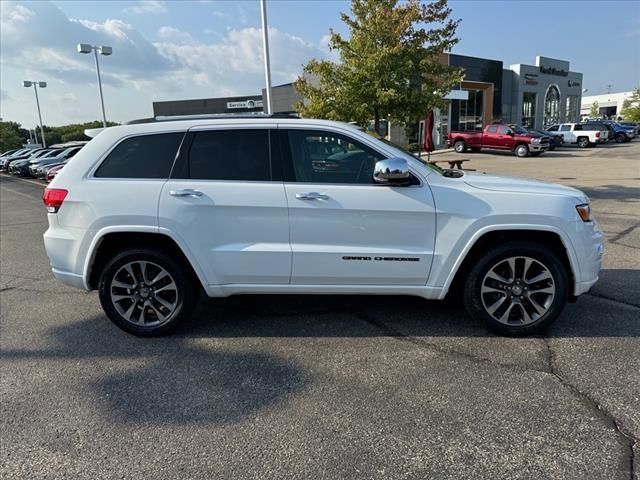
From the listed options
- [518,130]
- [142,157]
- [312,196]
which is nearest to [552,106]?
[518,130]

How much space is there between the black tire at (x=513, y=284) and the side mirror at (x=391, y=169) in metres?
0.99

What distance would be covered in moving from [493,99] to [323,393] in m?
44.9

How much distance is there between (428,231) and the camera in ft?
11.8

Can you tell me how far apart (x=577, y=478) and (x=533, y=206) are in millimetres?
1971

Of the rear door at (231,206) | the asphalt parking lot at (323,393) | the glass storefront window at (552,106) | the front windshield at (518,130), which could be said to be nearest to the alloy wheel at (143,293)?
the asphalt parking lot at (323,393)

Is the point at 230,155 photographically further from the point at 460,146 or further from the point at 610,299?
the point at 460,146

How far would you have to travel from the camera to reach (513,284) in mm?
3709

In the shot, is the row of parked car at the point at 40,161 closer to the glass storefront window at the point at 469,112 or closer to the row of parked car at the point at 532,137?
the row of parked car at the point at 532,137

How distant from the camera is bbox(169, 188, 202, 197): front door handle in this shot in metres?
3.63

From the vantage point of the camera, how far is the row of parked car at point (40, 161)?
74.3 ft

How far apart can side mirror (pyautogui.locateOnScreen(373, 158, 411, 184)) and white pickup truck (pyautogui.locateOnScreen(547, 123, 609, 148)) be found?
115 ft

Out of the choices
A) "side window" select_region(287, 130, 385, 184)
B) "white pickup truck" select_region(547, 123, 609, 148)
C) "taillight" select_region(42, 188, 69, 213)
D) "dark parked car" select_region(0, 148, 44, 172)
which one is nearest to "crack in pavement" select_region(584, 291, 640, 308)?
"side window" select_region(287, 130, 385, 184)

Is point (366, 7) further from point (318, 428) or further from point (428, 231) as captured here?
point (318, 428)

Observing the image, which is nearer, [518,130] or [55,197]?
[55,197]
